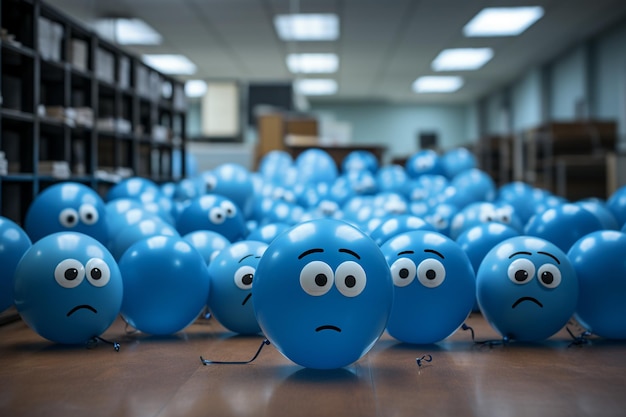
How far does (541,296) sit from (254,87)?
9.59 m

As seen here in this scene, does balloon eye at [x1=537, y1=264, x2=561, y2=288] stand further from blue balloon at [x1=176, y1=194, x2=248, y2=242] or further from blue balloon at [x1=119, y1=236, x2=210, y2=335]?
blue balloon at [x1=176, y1=194, x2=248, y2=242]

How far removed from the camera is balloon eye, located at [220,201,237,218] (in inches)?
190

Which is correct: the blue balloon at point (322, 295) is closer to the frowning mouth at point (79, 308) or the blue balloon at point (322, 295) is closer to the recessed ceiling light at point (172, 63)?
the frowning mouth at point (79, 308)

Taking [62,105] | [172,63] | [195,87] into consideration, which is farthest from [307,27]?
[195,87]

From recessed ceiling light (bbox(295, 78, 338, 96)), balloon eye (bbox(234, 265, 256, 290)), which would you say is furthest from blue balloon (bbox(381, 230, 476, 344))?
recessed ceiling light (bbox(295, 78, 338, 96))

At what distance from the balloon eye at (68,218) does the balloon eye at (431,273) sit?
238cm

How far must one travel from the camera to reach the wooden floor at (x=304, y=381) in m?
2.19

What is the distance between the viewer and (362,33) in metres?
11.4

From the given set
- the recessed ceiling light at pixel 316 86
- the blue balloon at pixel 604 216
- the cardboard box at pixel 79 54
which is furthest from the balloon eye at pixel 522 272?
the recessed ceiling light at pixel 316 86

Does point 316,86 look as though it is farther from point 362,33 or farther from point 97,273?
point 97,273

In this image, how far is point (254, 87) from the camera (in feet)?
39.8

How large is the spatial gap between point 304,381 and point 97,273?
43.7 inches

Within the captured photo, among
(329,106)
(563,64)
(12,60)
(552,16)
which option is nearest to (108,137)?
(12,60)

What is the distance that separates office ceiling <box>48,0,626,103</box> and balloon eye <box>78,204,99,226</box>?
5.85 meters
